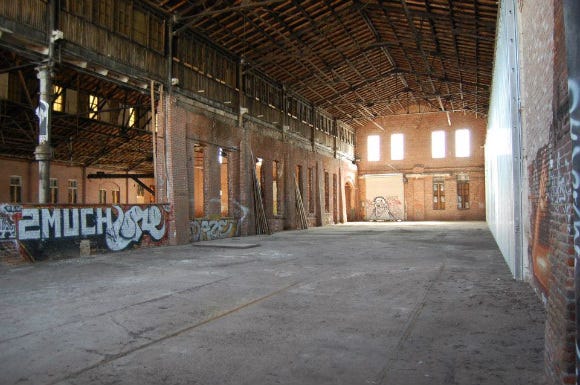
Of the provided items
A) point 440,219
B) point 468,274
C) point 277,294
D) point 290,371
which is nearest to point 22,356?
point 290,371

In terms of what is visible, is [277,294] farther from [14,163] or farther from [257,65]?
[14,163]

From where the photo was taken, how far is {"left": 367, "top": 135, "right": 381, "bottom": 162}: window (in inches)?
1451

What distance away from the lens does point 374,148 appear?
3706 cm

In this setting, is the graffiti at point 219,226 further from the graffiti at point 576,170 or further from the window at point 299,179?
the graffiti at point 576,170

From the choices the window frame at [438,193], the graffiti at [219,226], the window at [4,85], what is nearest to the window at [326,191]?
the window frame at [438,193]

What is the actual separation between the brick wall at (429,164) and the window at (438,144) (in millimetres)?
258

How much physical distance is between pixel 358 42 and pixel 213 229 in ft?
38.6

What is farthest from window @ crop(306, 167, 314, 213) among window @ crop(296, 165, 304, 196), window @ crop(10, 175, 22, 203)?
window @ crop(10, 175, 22, 203)

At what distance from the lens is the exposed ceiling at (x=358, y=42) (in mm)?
15922

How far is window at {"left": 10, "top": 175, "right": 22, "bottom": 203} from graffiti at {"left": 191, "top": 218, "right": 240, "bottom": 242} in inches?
527

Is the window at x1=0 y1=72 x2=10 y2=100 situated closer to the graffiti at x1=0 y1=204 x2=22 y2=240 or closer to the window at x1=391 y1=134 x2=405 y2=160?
the graffiti at x1=0 y1=204 x2=22 y2=240

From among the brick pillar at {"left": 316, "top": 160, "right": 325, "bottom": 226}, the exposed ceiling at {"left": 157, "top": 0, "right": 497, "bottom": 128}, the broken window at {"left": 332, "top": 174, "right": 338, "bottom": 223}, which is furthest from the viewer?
the broken window at {"left": 332, "top": 174, "right": 338, "bottom": 223}

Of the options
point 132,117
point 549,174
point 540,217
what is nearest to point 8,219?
point 540,217

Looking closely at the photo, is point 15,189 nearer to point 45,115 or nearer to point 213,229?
point 213,229
